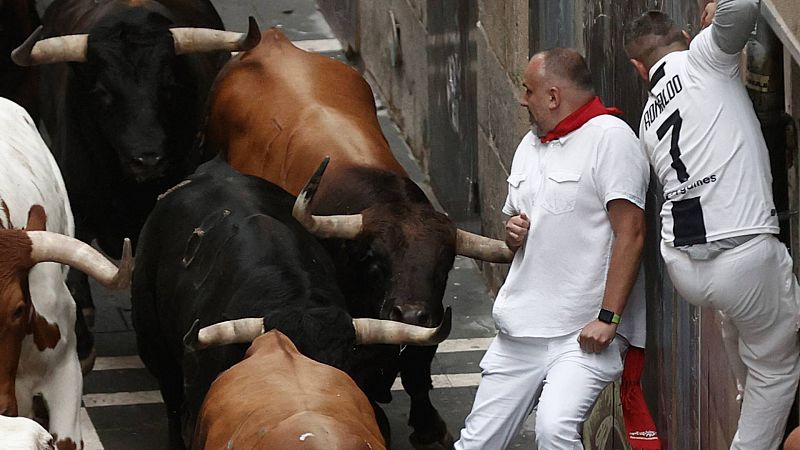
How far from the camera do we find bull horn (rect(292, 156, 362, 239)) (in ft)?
27.6

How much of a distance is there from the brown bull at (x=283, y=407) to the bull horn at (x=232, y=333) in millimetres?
508

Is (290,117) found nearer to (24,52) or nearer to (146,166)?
(146,166)

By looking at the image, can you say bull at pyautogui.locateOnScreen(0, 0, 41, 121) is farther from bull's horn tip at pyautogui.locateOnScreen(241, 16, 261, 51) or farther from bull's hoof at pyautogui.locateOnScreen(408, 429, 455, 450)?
bull's hoof at pyautogui.locateOnScreen(408, 429, 455, 450)

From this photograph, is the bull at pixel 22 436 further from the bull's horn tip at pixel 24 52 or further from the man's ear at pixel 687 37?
the bull's horn tip at pixel 24 52

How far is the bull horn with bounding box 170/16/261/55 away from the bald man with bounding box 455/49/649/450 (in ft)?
12.3

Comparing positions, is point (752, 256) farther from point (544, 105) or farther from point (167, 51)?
point (167, 51)

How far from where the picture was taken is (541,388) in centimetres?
751

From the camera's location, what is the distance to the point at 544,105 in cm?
729


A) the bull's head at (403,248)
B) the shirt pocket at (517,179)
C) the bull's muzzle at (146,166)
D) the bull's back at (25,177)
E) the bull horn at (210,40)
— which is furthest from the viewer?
the bull horn at (210,40)

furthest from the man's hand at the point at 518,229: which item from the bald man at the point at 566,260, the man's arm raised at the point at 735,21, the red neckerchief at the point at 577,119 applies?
the man's arm raised at the point at 735,21

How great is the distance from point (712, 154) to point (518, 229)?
1.23m

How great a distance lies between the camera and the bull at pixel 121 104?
10.3 meters

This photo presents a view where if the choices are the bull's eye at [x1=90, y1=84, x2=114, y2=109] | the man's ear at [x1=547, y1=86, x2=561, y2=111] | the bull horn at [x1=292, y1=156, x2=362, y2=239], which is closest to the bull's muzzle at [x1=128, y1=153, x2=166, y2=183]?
the bull's eye at [x1=90, y1=84, x2=114, y2=109]

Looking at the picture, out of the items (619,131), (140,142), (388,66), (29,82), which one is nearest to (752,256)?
(619,131)
